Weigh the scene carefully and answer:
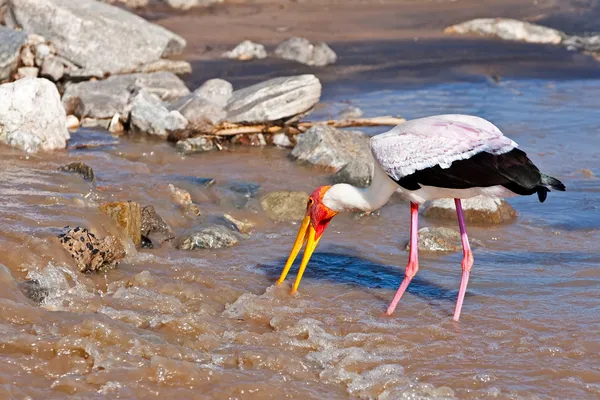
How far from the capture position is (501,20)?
1820cm

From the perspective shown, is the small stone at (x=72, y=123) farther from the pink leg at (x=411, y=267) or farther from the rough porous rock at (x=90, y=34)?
the pink leg at (x=411, y=267)

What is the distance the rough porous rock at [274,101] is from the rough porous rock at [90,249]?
4.40 meters

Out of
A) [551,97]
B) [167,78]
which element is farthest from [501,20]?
[167,78]

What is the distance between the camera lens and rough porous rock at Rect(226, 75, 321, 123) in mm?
10594

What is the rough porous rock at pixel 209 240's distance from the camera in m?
7.04

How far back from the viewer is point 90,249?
6.18 m

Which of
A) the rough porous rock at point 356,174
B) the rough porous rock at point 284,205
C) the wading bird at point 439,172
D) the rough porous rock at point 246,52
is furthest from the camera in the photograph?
the rough porous rock at point 246,52

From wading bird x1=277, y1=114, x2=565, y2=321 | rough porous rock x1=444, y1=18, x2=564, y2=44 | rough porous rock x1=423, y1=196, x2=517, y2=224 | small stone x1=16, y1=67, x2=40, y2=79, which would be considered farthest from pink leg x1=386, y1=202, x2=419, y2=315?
rough porous rock x1=444, y1=18, x2=564, y2=44

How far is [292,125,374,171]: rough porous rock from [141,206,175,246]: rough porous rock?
9.04 feet

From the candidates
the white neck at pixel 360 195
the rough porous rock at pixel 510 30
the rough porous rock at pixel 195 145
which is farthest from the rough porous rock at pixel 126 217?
the rough porous rock at pixel 510 30

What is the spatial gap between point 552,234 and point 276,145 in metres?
3.77

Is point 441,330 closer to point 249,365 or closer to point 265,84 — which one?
point 249,365

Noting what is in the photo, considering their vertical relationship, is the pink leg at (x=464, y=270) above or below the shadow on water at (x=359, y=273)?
above

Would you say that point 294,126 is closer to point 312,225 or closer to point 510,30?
point 312,225
